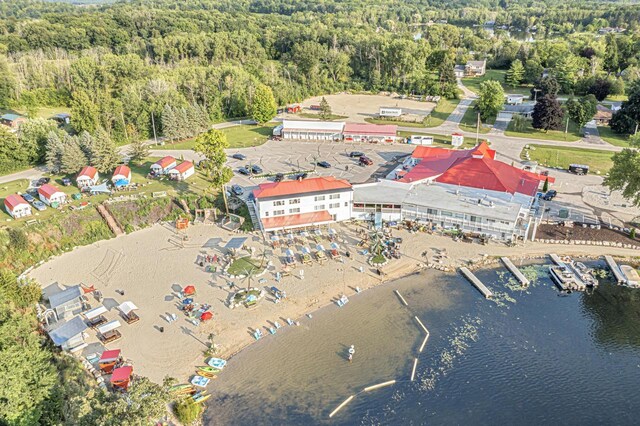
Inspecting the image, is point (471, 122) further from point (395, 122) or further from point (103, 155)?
point (103, 155)

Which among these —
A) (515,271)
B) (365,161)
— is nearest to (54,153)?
(365,161)

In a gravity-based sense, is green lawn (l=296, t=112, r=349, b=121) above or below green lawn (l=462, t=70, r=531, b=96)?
below

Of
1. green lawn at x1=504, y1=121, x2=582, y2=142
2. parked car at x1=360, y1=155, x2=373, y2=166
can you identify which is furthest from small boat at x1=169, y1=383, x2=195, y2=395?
green lawn at x1=504, y1=121, x2=582, y2=142

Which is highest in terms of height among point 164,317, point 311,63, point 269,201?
point 311,63

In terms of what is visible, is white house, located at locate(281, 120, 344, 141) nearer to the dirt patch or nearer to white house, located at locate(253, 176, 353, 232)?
white house, located at locate(253, 176, 353, 232)

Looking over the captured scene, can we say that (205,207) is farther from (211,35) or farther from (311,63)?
(211,35)

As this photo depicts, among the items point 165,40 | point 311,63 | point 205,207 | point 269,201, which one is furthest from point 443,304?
point 165,40

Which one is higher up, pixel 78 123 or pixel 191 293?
pixel 78 123

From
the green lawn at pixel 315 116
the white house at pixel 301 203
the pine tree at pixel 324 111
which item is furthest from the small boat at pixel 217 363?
the green lawn at pixel 315 116

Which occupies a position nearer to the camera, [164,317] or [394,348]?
[394,348]
